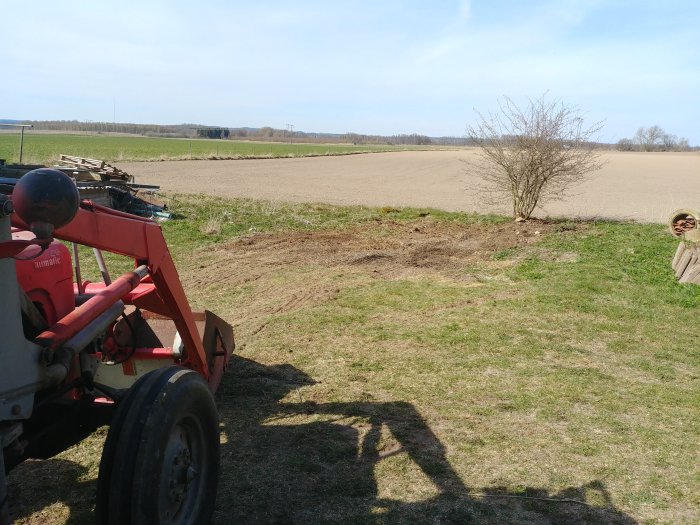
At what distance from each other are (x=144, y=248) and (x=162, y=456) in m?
1.24

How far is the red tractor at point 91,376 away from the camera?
242 centimetres

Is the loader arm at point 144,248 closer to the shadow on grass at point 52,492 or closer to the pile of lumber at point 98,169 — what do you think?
the shadow on grass at point 52,492

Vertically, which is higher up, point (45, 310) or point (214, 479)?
point (45, 310)

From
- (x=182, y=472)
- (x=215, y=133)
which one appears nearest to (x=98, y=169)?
(x=182, y=472)

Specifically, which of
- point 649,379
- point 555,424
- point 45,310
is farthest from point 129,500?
point 649,379

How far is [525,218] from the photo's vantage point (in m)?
17.2

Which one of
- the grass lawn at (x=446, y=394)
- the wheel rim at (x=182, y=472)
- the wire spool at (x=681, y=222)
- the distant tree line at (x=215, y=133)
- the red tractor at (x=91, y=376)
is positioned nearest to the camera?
the red tractor at (x=91, y=376)

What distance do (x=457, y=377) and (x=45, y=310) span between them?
3.77 meters

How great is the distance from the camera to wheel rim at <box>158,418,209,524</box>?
283cm

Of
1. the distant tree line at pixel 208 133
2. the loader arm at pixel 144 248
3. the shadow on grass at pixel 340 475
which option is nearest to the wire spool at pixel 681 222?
the shadow on grass at pixel 340 475

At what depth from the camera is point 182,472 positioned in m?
2.99

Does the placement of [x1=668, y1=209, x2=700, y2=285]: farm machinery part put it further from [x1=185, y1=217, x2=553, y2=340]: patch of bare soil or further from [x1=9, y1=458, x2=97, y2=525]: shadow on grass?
[x1=9, y1=458, x2=97, y2=525]: shadow on grass

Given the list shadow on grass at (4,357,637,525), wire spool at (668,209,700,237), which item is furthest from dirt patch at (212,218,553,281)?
shadow on grass at (4,357,637,525)

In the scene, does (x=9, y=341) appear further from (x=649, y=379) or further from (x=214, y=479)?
(x=649, y=379)
